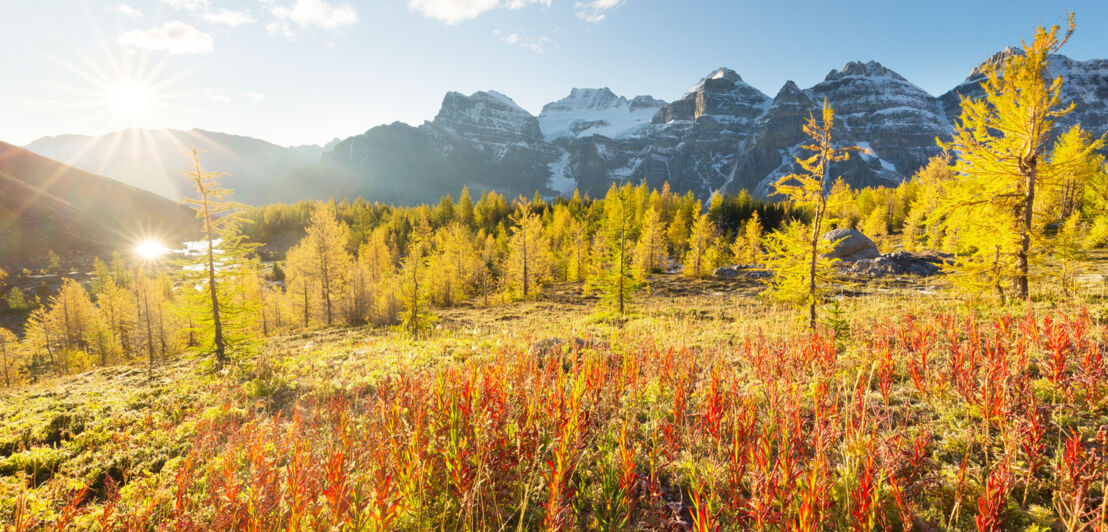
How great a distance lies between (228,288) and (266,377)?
7.14 m

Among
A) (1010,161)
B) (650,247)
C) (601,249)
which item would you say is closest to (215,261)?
(1010,161)

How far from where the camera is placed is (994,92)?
9711mm

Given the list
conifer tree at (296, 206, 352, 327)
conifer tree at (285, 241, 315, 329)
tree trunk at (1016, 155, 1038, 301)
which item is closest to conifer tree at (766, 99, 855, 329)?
tree trunk at (1016, 155, 1038, 301)

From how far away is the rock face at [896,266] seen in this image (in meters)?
29.7

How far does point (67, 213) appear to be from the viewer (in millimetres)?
92562

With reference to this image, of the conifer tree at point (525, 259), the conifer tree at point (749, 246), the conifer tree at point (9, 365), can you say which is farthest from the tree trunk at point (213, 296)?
the conifer tree at point (749, 246)

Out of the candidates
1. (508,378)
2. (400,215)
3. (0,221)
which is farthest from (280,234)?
(508,378)

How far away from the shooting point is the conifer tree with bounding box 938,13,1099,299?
8.93 meters

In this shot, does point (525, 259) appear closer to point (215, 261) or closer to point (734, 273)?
point (734, 273)

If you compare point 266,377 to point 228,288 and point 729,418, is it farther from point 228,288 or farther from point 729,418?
point 729,418

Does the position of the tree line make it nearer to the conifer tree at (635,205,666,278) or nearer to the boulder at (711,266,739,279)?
the conifer tree at (635,205,666,278)

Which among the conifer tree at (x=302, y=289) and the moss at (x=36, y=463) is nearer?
the moss at (x=36, y=463)

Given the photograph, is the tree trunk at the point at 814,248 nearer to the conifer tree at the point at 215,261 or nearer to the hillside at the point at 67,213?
the conifer tree at the point at 215,261

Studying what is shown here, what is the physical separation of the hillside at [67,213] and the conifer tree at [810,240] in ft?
402
